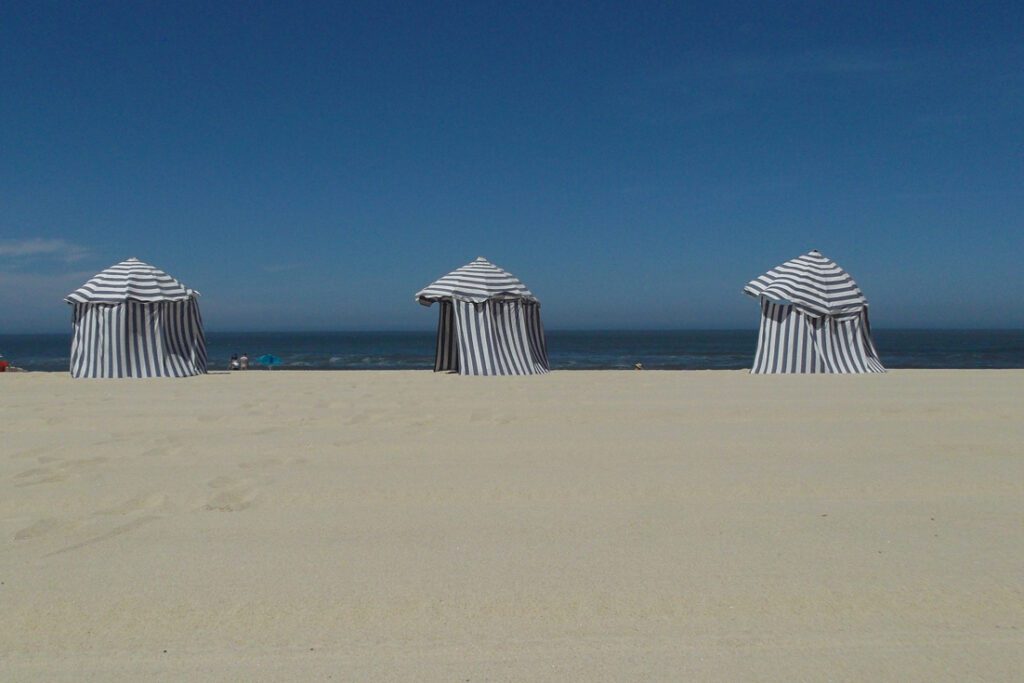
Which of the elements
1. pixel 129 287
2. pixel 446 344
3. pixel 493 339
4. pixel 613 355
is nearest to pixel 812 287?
pixel 493 339

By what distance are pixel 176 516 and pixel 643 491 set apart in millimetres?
2070

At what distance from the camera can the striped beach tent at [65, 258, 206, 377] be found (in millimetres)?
12211

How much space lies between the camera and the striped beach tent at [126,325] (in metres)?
12.2

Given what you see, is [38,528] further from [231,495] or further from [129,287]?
[129,287]

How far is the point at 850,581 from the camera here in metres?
2.55

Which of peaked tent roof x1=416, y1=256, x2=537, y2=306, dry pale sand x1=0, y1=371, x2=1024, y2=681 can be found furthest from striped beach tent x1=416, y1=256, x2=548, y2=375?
dry pale sand x1=0, y1=371, x2=1024, y2=681

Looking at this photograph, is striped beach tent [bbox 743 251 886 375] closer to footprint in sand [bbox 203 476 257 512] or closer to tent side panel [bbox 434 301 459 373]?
tent side panel [bbox 434 301 459 373]

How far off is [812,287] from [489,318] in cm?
528

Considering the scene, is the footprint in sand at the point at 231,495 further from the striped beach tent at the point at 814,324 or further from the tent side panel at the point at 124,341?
the striped beach tent at the point at 814,324

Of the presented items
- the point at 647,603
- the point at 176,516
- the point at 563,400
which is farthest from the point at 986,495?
the point at 563,400

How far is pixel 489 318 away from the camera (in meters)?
13.2

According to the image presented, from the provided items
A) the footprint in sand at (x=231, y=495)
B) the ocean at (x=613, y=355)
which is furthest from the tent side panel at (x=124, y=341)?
the ocean at (x=613, y=355)

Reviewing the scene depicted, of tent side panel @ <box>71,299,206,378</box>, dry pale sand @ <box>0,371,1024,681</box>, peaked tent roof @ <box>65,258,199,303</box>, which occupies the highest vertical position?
peaked tent roof @ <box>65,258,199,303</box>

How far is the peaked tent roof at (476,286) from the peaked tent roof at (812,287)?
Result: 3.90 meters
